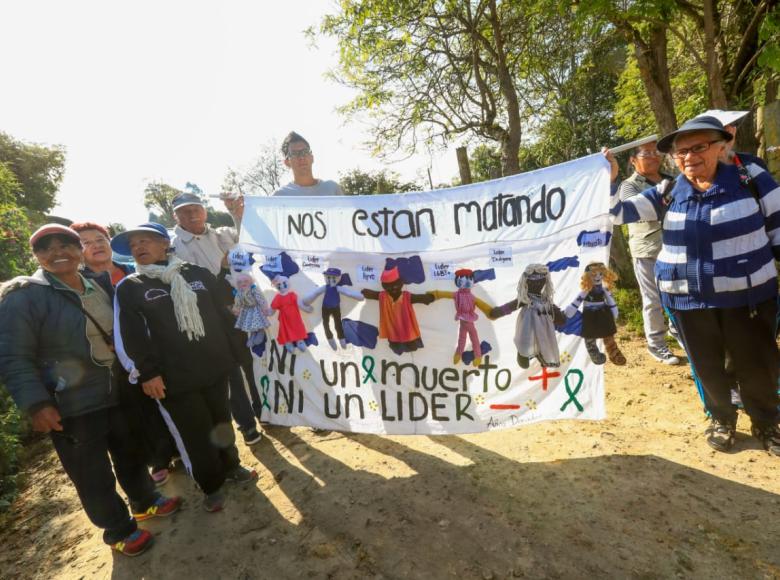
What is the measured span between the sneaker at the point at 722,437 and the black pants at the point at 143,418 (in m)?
4.28

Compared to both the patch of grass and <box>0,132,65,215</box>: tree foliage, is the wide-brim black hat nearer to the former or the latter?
the patch of grass

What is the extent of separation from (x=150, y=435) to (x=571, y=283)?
11.4 ft

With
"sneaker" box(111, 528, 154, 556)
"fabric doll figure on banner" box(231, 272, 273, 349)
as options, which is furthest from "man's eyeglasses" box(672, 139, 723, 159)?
"sneaker" box(111, 528, 154, 556)

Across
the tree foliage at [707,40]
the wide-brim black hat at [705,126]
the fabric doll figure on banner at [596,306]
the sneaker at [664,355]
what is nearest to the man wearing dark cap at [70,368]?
the fabric doll figure on banner at [596,306]

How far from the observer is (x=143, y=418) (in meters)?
2.96

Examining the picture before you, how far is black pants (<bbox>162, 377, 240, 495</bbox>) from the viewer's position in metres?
2.76

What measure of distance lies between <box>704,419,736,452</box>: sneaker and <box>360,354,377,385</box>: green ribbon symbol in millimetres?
2584

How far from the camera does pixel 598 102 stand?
71.5 feet

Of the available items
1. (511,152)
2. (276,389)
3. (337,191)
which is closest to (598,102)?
(511,152)

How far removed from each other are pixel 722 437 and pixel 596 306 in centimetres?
139

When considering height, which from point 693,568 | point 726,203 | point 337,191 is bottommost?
point 693,568

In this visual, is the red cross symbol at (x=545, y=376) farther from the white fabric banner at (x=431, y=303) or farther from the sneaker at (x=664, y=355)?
the sneaker at (x=664, y=355)

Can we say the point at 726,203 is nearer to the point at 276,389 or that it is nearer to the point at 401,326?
the point at 401,326

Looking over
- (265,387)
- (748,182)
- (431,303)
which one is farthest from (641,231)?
(265,387)
